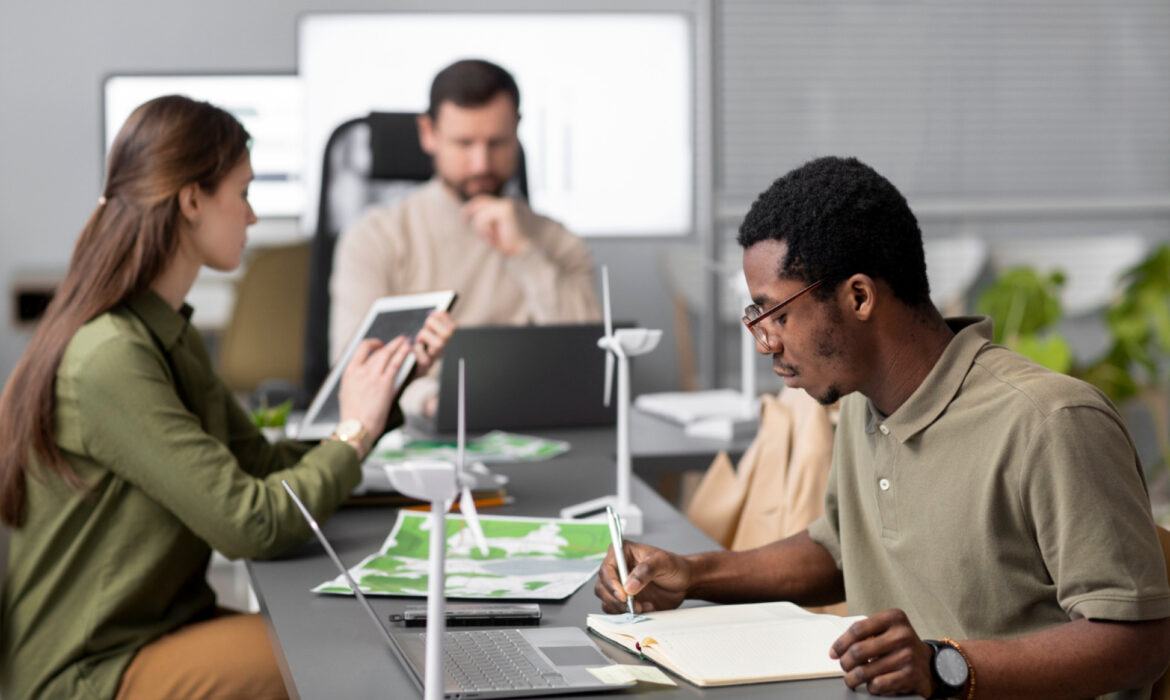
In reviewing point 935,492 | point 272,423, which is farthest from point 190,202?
point 935,492

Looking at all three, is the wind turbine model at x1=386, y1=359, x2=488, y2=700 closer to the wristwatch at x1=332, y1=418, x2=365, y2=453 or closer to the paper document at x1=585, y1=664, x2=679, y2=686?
the paper document at x1=585, y1=664, x2=679, y2=686

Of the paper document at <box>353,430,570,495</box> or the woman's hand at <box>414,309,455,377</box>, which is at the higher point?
the woman's hand at <box>414,309,455,377</box>

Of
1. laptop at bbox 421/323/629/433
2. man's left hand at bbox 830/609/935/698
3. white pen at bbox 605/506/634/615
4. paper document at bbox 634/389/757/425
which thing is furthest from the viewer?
paper document at bbox 634/389/757/425

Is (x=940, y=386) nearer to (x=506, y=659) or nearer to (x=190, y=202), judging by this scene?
(x=506, y=659)

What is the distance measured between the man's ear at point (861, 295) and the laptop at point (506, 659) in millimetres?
394

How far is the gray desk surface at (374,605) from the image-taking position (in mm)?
1087

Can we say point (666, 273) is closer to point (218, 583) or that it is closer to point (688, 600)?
point (218, 583)

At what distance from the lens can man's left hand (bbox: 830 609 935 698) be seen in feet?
3.31

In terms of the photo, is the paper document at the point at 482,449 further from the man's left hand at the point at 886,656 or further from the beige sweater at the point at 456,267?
the man's left hand at the point at 886,656

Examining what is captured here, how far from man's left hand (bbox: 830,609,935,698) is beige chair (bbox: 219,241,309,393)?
12.3 feet

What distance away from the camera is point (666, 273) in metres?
5.11

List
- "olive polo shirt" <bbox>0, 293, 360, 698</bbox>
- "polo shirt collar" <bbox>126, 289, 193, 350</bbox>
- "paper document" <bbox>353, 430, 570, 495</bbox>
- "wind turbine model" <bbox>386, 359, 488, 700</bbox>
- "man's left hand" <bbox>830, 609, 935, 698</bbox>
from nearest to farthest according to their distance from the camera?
"wind turbine model" <bbox>386, 359, 488, 700</bbox> < "man's left hand" <bbox>830, 609, 935, 698</bbox> < "olive polo shirt" <bbox>0, 293, 360, 698</bbox> < "polo shirt collar" <bbox>126, 289, 193, 350</bbox> < "paper document" <bbox>353, 430, 570, 495</bbox>

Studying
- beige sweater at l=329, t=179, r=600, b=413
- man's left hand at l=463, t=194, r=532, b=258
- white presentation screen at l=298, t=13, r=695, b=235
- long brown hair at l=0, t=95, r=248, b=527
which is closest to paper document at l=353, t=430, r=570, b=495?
long brown hair at l=0, t=95, r=248, b=527

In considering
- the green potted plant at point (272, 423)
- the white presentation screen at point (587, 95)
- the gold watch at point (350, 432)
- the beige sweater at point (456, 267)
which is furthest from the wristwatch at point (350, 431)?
the white presentation screen at point (587, 95)
